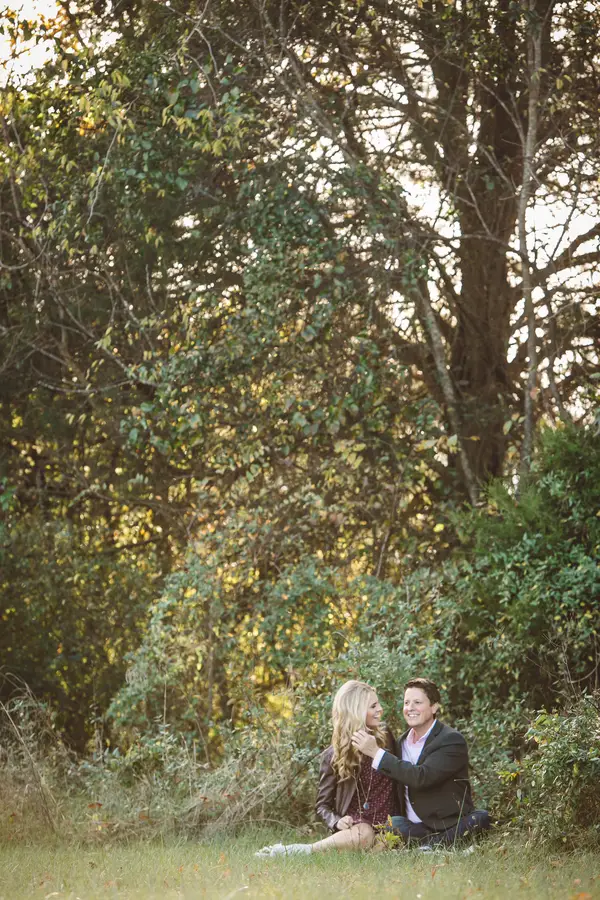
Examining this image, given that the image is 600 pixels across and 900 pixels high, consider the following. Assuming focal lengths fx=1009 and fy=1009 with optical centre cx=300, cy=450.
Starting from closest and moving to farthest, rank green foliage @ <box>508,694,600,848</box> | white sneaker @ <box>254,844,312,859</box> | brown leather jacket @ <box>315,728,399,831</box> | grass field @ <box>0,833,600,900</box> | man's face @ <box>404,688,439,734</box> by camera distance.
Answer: grass field @ <box>0,833,600,900</box>, green foliage @ <box>508,694,600,848</box>, white sneaker @ <box>254,844,312,859</box>, man's face @ <box>404,688,439,734</box>, brown leather jacket @ <box>315,728,399,831</box>

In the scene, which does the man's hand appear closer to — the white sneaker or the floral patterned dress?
the floral patterned dress

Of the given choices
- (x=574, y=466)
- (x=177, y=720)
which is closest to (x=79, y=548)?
(x=177, y=720)

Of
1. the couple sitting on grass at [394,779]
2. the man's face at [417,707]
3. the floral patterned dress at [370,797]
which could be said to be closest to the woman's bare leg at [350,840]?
the couple sitting on grass at [394,779]

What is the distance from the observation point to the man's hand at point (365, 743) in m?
6.24

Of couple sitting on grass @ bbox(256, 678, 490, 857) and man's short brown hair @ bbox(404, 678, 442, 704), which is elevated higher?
man's short brown hair @ bbox(404, 678, 442, 704)

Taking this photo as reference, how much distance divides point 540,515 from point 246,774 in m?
3.04

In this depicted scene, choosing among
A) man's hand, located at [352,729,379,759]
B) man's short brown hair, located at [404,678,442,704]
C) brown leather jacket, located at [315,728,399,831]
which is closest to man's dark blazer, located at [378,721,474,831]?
man's hand, located at [352,729,379,759]

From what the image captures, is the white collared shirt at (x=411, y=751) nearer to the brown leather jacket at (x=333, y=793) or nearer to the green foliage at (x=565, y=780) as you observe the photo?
the brown leather jacket at (x=333, y=793)

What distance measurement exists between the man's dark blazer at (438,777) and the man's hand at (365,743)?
10 cm

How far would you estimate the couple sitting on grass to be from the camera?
20.1 ft

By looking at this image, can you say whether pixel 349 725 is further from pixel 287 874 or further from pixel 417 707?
pixel 287 874

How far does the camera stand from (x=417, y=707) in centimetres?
633

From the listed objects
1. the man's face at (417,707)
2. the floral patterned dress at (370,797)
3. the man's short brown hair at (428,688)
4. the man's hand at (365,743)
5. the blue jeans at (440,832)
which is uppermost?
the man's short brown hair at (428,688)

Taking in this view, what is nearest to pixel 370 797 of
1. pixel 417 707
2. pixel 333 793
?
pixel 333 793
